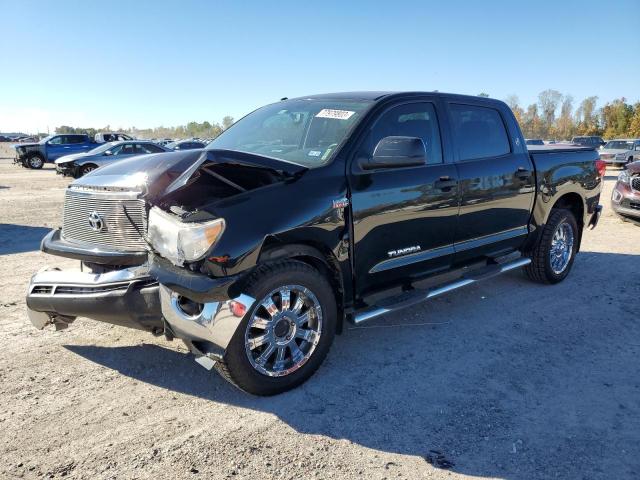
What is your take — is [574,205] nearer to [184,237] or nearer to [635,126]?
[184,237]

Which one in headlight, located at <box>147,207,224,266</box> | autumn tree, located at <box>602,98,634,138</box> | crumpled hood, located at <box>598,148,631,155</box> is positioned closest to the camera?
headlight, located at <box>147,207,224,266</box>

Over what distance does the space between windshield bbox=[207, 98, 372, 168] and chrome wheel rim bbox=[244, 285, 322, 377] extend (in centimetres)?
96

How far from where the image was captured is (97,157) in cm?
1872

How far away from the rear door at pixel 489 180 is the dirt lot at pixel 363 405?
75cm

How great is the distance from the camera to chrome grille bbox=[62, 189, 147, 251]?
332 cm

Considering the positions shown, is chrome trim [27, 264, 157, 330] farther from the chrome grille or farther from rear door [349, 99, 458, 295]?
rear door [349, 99, 458, 295]

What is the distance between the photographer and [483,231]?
4641mm

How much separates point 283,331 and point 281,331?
17 mm

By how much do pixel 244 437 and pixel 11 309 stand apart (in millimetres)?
3159

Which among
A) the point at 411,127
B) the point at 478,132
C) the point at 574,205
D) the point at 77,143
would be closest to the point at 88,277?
the point at 411,127

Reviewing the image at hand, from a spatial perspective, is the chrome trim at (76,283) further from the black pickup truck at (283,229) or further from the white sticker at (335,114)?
the white sticker at (335,114)

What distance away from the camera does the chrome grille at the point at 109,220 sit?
332 cm

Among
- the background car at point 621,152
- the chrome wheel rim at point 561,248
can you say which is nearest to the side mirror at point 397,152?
the chrome wheel rim at point 561,248

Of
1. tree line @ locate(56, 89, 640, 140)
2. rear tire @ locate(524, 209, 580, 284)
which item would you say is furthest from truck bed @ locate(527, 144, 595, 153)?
tree line @ locate(56, 89, 640, 140)
